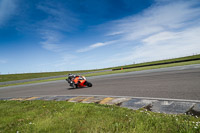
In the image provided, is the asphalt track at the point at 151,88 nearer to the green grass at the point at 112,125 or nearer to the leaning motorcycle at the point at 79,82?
the leaning motorcycle at the point at 79,82

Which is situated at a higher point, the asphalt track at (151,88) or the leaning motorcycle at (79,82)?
the leaning motorcycle at (79,82)

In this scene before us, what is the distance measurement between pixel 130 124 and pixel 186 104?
2.46 meters

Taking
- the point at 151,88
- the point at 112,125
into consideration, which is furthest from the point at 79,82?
the point at 112,125

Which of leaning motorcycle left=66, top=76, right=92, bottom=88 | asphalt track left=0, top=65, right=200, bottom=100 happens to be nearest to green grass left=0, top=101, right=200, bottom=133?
asphalt track left=0, top=65, right=200, bottom=100

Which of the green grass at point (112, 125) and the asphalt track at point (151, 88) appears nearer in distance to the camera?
the green grass at point (112, 125)

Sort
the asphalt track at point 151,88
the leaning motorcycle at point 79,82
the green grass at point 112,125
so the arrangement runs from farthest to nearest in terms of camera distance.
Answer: the leaning motorcycle at point 79,82
the asphalt track at point 151,88
the green grass at point 112,125

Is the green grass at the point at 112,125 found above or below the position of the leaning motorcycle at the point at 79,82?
below

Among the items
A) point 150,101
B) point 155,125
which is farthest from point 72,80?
point 155,125

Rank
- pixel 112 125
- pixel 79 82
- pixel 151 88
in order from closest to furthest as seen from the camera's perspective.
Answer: pixel 112 125, pixel 151 88, pixel 79 82

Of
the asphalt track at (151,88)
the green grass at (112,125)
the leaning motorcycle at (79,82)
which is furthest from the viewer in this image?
the leaning motorcycle at (79,82)

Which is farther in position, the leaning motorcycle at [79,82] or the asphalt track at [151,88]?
the leaning motorcycle at [79,82]

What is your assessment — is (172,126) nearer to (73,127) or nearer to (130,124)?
(130,124)

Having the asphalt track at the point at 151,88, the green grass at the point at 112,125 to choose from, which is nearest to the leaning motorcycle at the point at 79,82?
the asphalt track at the point at 151,88

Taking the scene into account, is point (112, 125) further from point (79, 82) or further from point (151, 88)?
point (79, 82)
